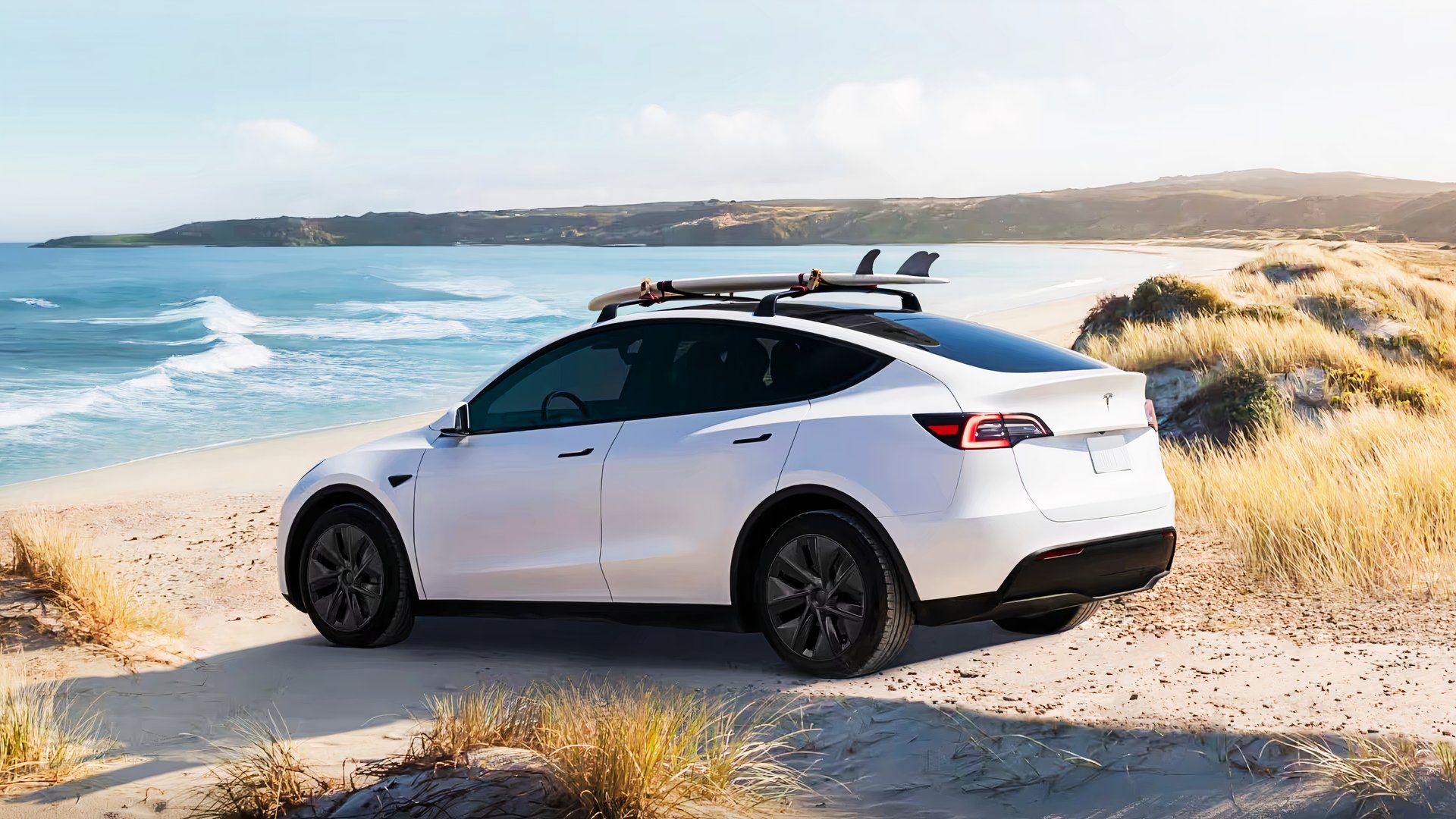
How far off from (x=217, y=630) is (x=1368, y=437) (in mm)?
9032

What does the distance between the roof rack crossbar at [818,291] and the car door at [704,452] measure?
0.09 metres

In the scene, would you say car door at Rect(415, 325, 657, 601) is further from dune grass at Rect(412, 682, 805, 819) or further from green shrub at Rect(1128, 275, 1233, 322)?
green shrub at Rect(1128, 275, 1233, 322)

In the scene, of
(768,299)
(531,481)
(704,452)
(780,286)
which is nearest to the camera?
(704,452)

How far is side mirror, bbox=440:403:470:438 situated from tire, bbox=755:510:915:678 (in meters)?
1.81

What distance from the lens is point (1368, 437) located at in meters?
11.4

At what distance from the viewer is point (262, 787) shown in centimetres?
448

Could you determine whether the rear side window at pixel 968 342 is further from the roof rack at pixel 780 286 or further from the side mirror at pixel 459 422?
the side mirror at pixel 459 422

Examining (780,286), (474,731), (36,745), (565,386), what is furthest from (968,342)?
(36,745)

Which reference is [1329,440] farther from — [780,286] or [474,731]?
[474,731]

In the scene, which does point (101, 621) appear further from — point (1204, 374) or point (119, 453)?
point (119, 453)

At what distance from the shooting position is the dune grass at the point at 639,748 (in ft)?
14.0

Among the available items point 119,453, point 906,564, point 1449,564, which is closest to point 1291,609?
point 1449,564

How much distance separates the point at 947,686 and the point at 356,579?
11.0ft

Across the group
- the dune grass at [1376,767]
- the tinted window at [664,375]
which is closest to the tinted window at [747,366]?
the tinted window at [664,375]
